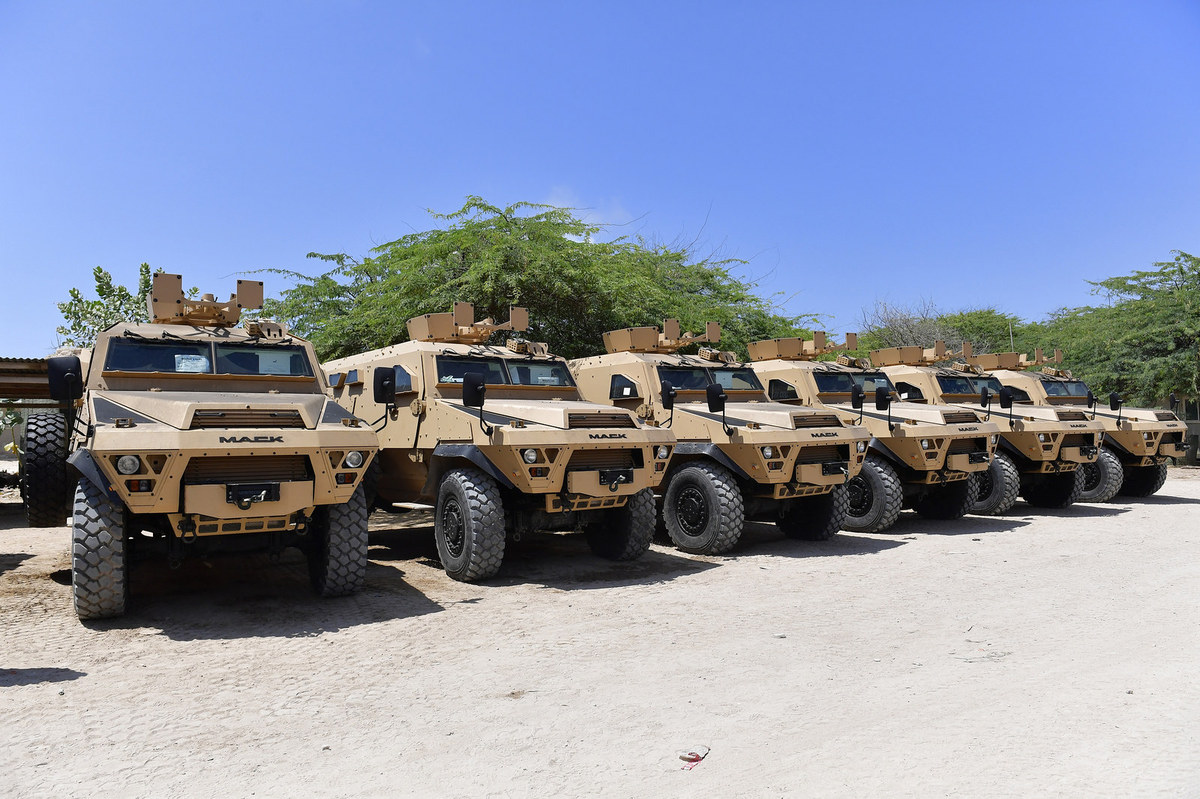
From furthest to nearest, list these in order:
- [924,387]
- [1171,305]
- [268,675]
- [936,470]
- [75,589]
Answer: [1171,305]
[924,387]
[936,470]
[75,589]
[268,675]

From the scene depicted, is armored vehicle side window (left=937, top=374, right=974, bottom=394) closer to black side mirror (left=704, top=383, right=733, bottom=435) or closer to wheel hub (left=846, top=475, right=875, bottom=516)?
wheel hub (left=846, top=475, right=875, bottom=516)

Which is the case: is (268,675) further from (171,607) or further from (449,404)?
(449,404)

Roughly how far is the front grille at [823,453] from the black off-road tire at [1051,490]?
517 cm

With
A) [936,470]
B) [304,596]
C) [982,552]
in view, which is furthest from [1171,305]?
[304,596]

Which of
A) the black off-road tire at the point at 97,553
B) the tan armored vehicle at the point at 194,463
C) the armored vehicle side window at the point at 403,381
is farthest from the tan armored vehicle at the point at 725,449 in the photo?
the black off-road tire at the point at 97,553

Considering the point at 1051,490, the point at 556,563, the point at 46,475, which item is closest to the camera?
the point at 46,475

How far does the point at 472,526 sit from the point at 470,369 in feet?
6.69

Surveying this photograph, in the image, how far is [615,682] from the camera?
4.54 meters

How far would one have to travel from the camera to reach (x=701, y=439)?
9.08 m

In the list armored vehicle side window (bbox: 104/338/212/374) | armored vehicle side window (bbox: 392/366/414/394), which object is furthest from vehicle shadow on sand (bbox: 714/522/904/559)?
armored vehicle side window (bbox: 104/338/212/374)

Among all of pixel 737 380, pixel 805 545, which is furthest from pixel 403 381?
pixel 805 545

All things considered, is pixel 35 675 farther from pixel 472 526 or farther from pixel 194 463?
pixel 472 526

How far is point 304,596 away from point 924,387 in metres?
9.76

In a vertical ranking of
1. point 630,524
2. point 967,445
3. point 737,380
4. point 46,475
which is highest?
point 737,380
